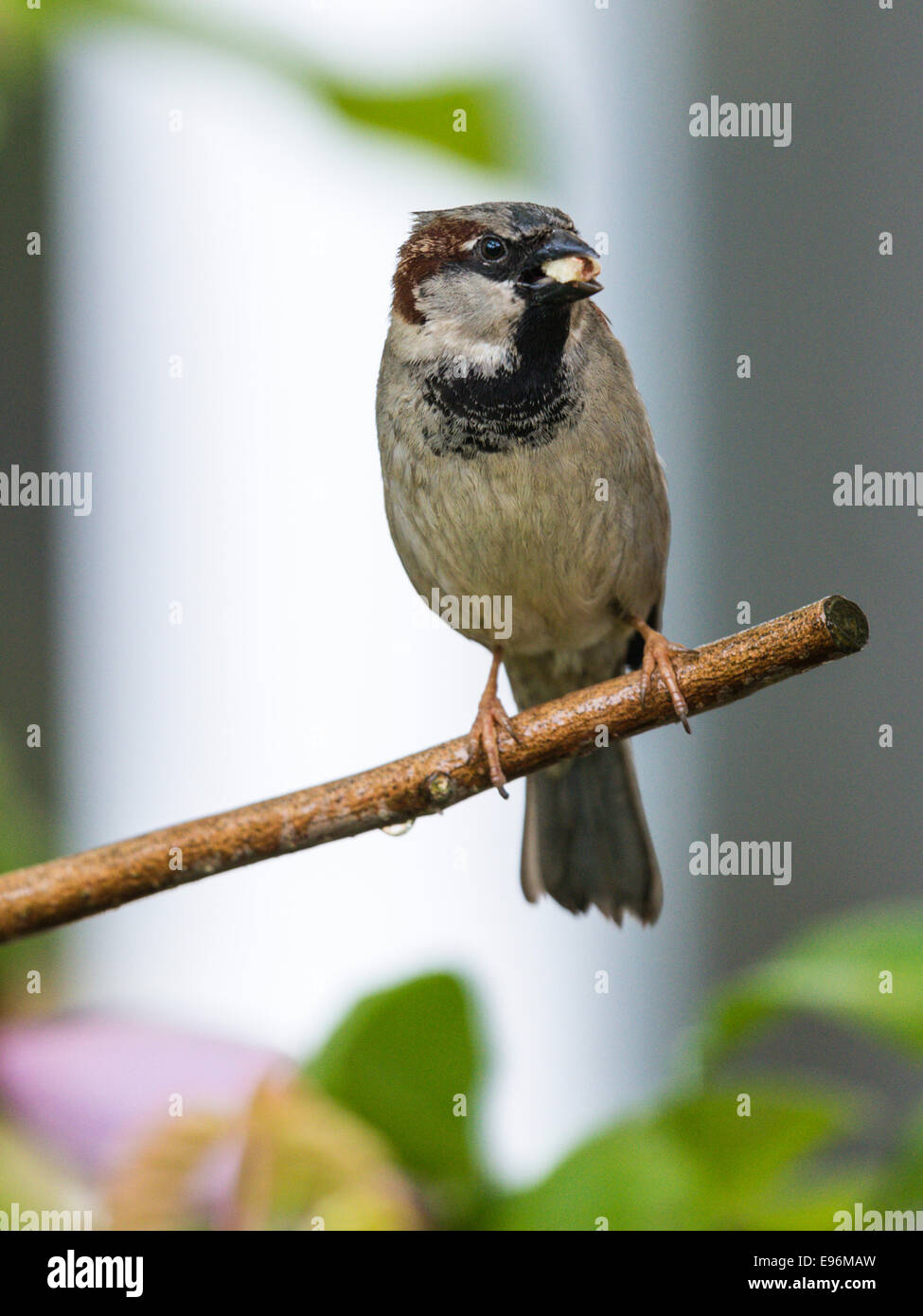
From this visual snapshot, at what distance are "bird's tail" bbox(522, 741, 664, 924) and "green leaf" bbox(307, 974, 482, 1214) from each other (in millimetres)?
460

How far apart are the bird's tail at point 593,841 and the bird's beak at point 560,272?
1.58 ft

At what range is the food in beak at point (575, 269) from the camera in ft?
3.18

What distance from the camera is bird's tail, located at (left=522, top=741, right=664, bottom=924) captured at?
132 cm

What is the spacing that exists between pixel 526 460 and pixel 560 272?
0.16 m

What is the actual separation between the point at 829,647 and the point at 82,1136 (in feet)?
1.58

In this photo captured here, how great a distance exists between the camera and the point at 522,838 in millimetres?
1295

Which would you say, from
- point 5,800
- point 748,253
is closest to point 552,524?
point 5,800

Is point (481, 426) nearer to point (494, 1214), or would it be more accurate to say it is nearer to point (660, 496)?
point (660, 496)
